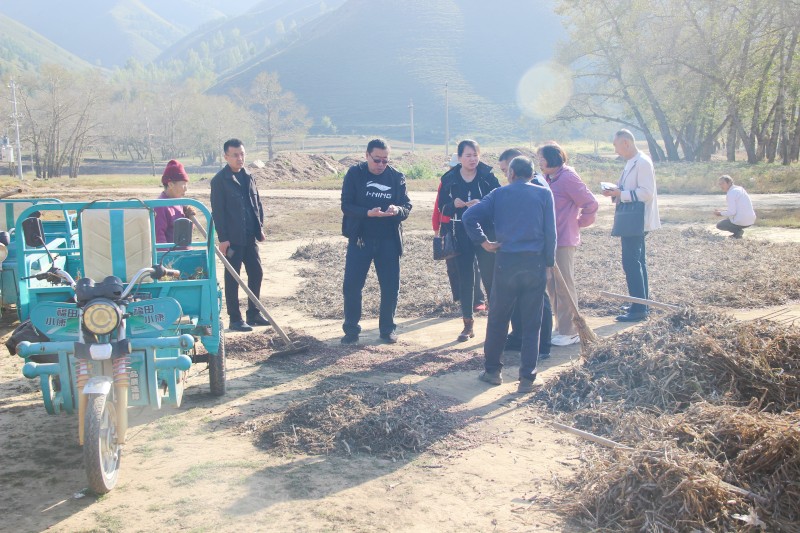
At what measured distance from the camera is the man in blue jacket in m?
6.00

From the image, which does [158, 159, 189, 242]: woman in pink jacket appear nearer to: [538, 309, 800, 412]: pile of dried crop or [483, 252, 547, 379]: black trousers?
[483, 252, 547, 379]: black trousers

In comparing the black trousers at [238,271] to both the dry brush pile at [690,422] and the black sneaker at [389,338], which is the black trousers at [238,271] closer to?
the black sneaker at [389,338]

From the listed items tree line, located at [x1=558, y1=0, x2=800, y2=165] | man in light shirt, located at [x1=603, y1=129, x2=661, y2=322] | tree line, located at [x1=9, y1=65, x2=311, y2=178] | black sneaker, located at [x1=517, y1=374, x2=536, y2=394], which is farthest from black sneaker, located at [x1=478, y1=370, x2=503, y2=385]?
tree line, located at [x1=9, y1=65, x2=311, y2=178]

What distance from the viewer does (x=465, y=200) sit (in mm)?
7680

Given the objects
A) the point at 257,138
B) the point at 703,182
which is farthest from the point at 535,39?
the point at 703,182

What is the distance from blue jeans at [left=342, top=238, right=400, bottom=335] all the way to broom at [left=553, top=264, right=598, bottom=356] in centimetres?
166

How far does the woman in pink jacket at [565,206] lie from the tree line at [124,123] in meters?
69.2

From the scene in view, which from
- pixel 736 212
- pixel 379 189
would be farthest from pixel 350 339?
pixel 736 212

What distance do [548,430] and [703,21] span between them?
41.3 m

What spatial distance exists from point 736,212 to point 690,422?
10910 millimetres

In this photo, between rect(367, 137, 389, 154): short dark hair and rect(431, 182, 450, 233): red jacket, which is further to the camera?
rect(431, 182, 450, 233): red jacket

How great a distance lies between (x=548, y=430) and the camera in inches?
206

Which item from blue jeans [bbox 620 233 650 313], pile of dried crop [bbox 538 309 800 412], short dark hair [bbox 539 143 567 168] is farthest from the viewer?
blue jeans [bbox 620 233 650 313]

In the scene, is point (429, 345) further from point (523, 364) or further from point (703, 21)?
point (703, 21)
